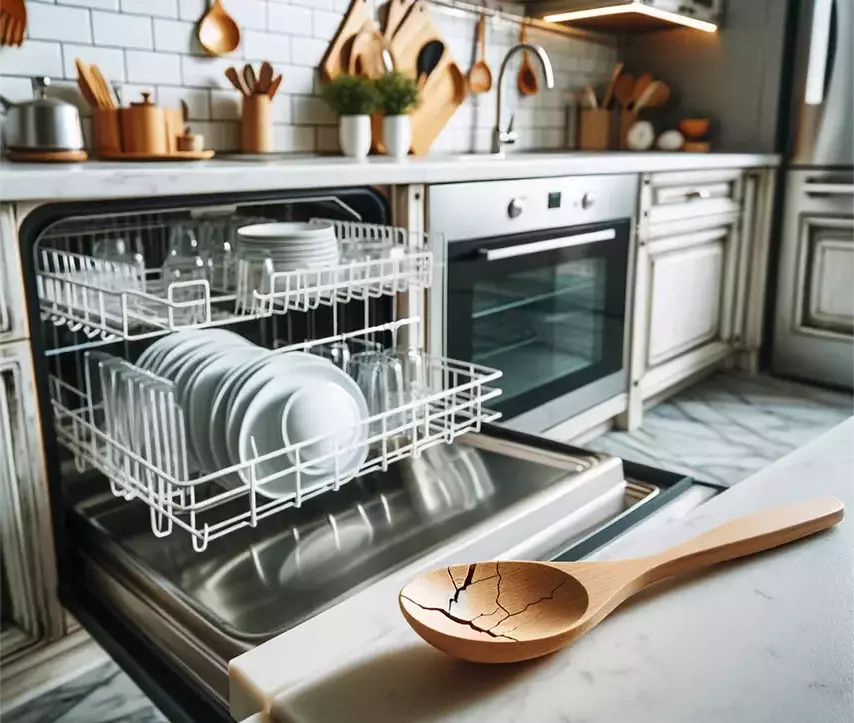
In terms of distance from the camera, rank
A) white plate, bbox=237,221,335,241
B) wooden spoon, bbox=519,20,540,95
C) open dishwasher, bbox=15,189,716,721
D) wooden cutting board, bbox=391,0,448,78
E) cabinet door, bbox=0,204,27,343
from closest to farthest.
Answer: open dishwasher, bbox=15,189,716,721 < cabinet door, bbox=0,204,27,343 < white plate, bbox=237,221,335,241 < wooden cutting board, bbox=391,0,448,78 < wooden spoon, bbox=519,20,540,95

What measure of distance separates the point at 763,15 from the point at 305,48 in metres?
1.88

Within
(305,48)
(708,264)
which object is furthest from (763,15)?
(305,48)

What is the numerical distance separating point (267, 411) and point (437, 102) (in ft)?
5.52

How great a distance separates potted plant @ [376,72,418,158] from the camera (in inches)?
82.3

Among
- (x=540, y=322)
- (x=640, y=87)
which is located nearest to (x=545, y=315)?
(x=540, y=322)

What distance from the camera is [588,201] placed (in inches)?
89.3

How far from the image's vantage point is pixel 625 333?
2.59 meters

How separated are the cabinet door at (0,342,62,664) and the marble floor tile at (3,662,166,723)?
0.31 feet

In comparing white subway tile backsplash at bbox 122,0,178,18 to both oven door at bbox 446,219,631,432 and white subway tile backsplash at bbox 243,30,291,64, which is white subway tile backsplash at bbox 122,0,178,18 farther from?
oven door at bbox 446,219,631,432

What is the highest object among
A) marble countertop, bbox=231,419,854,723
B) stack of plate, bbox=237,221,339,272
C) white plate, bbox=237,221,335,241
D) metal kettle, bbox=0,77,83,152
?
metal kettle, bbox=0,77,83,152

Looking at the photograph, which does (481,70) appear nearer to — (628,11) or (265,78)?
(628,11)

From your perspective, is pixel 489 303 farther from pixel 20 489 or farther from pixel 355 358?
pixel 20 489

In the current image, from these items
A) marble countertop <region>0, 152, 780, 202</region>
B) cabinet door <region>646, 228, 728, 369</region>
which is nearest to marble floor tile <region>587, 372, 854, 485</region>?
cabinet door <region>646, 228, 728, 369</region>

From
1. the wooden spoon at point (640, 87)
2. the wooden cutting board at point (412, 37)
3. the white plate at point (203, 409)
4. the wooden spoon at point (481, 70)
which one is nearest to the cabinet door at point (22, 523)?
the white plate at point (203, 409)
